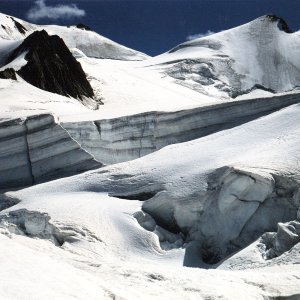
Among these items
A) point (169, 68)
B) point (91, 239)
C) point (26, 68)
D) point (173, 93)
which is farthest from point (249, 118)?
point (169, 68)

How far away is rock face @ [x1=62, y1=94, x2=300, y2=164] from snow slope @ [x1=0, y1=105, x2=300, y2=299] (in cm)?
185

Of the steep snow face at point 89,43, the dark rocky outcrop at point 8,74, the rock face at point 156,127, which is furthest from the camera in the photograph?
the steep snow face at point 89,43

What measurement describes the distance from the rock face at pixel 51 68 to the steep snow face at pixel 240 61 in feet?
38.2

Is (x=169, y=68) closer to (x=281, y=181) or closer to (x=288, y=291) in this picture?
(x=281, y=181)

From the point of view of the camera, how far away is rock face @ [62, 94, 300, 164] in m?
17.3

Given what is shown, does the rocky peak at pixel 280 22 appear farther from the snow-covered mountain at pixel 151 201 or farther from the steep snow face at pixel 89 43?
the snow-covered mountain at pixel 151 201

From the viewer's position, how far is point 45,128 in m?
16.7

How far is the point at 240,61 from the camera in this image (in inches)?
1845

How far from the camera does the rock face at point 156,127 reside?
56.9 feet

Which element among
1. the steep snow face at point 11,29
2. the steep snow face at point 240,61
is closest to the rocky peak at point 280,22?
the steep snow face at point 240,61

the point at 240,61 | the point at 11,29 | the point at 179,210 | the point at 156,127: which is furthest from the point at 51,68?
the point at 11,29

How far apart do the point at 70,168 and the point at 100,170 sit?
4.80 ft

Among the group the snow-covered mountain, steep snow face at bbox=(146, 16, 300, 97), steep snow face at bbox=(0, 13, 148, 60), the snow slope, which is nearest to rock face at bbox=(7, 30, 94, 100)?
the snow-covered mountain

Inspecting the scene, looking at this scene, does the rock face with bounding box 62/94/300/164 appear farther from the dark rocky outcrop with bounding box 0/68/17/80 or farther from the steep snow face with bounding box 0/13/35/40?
the steep snow face with bounding box 0/13/35/40
